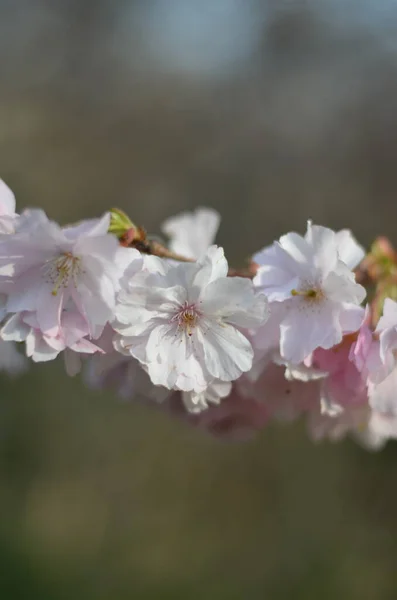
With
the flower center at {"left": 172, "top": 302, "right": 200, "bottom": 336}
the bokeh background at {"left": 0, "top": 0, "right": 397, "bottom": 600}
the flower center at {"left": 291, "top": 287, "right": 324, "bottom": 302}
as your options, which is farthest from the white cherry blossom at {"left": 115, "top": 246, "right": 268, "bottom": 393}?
the bokeh background at {"left": 0, "top": 0, "right": 397, "bottom": 600}

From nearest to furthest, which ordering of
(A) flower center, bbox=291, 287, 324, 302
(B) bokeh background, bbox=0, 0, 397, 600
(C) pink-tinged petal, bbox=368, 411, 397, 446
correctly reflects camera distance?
(A) flower center, bbox=291, 287, 324, 302 < (C) pink-tinged petal, bbox=368, 411, 397, 446 < (B) bokeh background, bbox=0, 0, 397, 600

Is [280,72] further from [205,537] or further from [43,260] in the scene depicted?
[43,260]

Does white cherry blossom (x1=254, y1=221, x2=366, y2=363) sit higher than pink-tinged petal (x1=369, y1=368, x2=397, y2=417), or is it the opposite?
white cherry blossom (x1=254, y1=221, x2=366, y2=363)

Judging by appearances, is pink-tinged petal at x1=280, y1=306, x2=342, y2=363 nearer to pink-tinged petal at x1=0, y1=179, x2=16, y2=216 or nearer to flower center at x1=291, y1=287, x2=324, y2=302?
flower center at x1=291, y1=287, x2=324, y2=302

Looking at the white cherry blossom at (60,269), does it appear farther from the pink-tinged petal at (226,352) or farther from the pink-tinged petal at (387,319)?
the pink-tinged petal at (387,319)

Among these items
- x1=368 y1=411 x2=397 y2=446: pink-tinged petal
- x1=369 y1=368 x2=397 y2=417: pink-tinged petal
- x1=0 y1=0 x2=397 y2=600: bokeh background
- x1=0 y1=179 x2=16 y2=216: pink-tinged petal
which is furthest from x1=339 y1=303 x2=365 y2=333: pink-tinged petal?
x1=0 y1=0 x2=397 y2=600: bokeh background

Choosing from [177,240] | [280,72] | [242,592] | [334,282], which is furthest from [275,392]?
[280,72]

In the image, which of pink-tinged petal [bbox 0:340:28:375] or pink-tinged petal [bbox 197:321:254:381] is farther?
pink-tinged petal [bbox 0:340:28:375]

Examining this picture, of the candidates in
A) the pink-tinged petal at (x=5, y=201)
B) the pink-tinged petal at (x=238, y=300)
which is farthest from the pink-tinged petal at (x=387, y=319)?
the pink-tinged petal at (x=5, y=201)

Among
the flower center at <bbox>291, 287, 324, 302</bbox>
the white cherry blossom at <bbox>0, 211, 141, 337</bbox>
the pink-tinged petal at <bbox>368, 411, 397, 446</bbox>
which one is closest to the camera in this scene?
the white cherry blossom at <bbox>0, 211, 141, 337</bbox>
